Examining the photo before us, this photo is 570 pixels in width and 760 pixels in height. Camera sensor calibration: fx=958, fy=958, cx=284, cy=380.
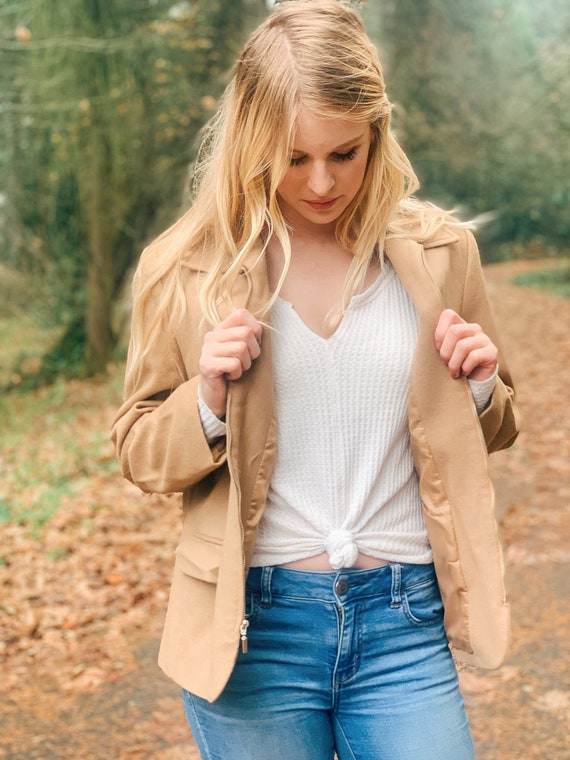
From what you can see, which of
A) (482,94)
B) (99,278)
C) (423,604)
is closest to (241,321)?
(423,604)

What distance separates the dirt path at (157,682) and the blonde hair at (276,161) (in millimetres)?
2613

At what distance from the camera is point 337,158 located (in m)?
1.93

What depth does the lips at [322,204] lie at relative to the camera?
77.0 inches

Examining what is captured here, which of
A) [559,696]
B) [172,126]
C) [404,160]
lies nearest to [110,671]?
[559,696]

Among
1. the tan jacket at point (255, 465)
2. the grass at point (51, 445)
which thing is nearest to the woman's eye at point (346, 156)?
the tan jacket at point (255, 465)

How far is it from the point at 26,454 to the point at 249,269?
7500 mm

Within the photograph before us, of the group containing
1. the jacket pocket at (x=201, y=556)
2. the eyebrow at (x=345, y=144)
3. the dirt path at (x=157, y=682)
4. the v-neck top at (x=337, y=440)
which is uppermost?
the eyebrow at (x=345, y=144)

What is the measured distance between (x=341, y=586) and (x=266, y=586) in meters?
0.15

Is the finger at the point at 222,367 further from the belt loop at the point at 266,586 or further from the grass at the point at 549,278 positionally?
the grass at the point at 549,278

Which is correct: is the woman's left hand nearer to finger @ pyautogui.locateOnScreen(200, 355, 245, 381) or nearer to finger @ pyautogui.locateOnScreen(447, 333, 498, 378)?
finger @ pyautogui.locateOnScreen(447, 333, 498, 378)

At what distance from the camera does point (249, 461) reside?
6.07 ft

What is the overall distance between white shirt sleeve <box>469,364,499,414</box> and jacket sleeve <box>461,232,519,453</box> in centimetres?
2

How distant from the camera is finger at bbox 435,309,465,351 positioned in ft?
6.10

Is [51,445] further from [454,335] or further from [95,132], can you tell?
[454,335]
